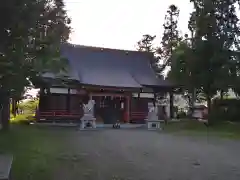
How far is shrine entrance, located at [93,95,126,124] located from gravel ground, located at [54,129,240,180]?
41.8 feet

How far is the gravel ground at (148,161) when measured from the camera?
8023mm

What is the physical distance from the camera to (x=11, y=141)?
39.9 feet

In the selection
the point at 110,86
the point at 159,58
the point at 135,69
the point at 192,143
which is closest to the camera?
the point at 192,143

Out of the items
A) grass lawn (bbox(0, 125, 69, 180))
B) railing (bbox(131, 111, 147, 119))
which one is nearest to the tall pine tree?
railing (bbox(131, 111, 147, 119))

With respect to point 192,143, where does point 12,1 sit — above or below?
above

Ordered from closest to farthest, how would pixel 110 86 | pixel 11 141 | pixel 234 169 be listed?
1. pixel 234 169
2. pixel 11 141
3. pixel 110 86

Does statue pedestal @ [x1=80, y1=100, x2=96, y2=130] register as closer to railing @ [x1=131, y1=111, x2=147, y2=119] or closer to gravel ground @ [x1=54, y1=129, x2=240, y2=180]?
railing @ [x1=131, y1=111, x2=147, y2=119]

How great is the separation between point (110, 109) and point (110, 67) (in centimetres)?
369

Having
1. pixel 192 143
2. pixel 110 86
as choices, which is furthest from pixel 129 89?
pixel 192 143

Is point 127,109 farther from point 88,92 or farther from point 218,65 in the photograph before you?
point 218,65

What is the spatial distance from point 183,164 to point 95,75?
1797 cm

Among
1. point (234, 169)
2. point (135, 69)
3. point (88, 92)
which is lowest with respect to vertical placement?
point (234, 169)

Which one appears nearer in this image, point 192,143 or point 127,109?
point 192,143

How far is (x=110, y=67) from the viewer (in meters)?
28.8
